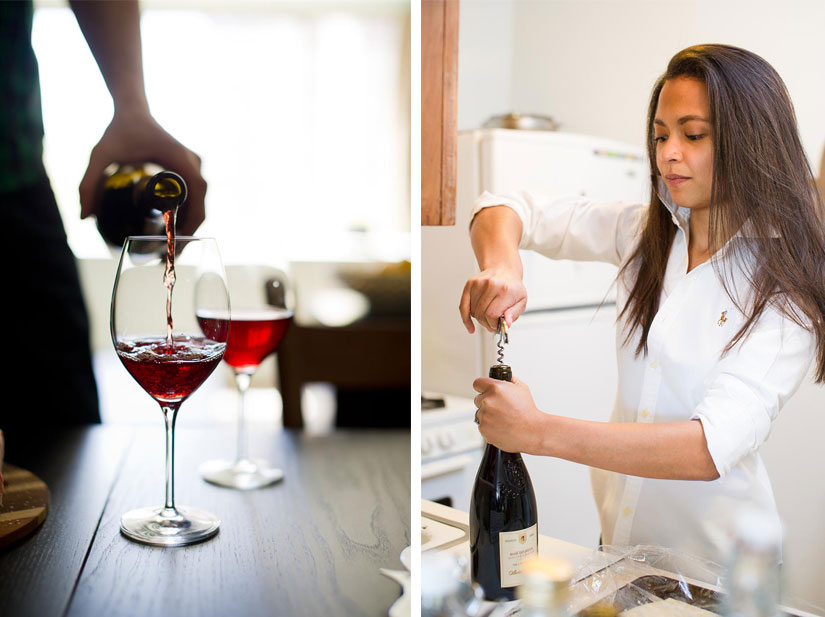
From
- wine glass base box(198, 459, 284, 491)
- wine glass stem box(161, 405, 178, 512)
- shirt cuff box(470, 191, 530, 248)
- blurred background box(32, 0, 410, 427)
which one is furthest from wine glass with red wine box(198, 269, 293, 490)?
blurred background box(32, 0, 410, 427)

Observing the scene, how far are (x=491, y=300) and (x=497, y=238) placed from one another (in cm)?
11

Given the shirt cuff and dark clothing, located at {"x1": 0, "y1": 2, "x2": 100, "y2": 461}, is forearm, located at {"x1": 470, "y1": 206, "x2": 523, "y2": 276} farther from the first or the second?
dark clothing, located at {"x1": 0, "y1": 2, "x2": 100, "y2": 461}

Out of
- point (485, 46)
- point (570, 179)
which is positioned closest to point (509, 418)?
point (485, 46)

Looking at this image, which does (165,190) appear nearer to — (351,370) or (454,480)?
(454,480)

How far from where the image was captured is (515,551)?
0.47 meters

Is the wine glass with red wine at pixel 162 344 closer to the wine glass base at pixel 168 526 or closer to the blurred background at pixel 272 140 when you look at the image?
the wine glass base at pixel 168 526

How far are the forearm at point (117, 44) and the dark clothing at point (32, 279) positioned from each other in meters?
0.18

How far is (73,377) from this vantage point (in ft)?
3.57

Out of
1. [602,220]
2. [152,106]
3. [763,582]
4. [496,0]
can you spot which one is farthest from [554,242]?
[152,106]

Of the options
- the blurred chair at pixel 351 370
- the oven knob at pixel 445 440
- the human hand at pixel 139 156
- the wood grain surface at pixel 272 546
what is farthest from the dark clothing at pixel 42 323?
the oven knob at pixel 445 440

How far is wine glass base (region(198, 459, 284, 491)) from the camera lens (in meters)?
0.61

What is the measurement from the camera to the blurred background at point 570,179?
53 centimetres

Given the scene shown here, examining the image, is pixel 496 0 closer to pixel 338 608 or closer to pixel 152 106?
pixel 338 608

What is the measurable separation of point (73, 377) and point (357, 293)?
106 cm
